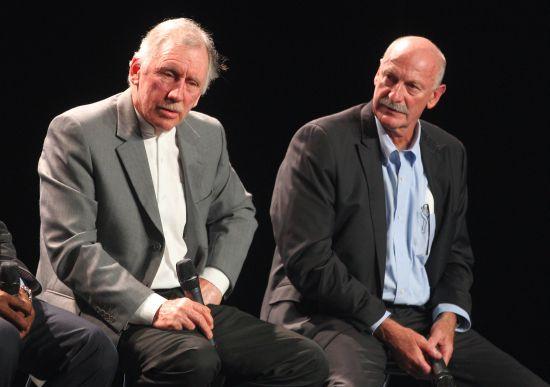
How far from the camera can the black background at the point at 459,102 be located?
4734 mm

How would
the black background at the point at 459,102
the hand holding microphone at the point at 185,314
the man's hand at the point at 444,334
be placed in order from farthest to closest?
the black background at the point at 459,102 → the man's hand at the point at 444,334 → the hand holding microphone at the point at 185,314

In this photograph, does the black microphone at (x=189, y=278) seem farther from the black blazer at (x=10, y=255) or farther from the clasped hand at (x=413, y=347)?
the clasped hand at (x=413, y=347)

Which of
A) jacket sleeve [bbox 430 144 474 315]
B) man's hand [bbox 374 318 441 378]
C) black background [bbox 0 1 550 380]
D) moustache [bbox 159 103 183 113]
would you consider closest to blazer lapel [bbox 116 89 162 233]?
moustache [bbox 159 103 183 113]

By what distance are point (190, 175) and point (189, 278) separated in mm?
511

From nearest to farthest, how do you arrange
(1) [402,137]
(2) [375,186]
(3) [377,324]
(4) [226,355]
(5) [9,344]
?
(5) [9,344] < (4) [226,355] < (3) [377,324] < (2) [375,186] < (1) [402,137]

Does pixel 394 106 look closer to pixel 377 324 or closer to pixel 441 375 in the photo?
pixel 377 324

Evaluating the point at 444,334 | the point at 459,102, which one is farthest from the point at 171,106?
the point at 459,102

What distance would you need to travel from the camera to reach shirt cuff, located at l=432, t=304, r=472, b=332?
3.71 metres

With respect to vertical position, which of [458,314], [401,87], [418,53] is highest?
[418,53]

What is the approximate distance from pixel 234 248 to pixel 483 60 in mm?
1983

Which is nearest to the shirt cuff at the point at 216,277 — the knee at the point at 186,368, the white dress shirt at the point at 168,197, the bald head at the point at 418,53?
the white dress shirt at the point at 168,197

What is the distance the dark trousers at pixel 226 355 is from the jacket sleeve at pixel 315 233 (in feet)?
0.83

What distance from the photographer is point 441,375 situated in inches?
135

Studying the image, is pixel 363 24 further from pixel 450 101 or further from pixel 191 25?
pixel 191 25
